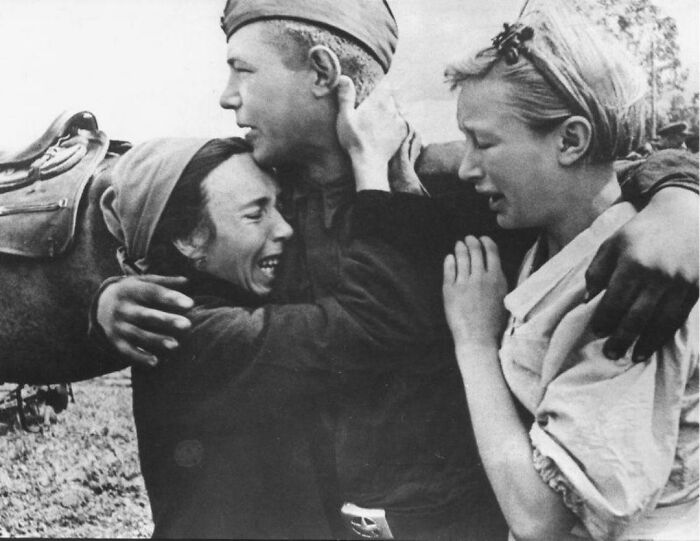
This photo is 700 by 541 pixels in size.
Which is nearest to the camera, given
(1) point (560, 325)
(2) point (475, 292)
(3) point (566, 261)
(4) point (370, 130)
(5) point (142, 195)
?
(1) point (560, 325)

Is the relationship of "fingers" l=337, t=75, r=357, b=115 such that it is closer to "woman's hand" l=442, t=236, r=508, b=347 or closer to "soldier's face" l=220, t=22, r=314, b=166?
"soldier's face" l=220, t=22, r=314, b=166

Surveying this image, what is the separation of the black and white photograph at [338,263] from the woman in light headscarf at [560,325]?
0.01 metres

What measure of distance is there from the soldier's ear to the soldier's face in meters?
0.03

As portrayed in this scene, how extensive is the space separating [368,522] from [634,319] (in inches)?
56.0

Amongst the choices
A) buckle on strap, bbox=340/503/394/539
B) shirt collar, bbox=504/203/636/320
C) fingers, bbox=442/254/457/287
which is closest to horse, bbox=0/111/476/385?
buckle on strap, bbox=340/503/394/539

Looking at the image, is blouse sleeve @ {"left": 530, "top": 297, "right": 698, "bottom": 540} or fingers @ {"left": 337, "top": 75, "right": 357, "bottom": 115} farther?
fingers @ {"left": 337, "top": 75, "right": 357, "bottom": 115}

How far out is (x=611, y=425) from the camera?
354 cm

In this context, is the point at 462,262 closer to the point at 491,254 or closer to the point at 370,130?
the point at 491,254

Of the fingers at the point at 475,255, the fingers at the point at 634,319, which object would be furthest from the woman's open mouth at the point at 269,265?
the fingers at the point at 634,319

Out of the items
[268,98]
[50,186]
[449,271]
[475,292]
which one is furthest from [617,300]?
[50,186]

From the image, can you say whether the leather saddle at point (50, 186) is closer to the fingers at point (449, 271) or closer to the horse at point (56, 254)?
the horse at point (56, 254)

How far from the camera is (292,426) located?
404 centimetres

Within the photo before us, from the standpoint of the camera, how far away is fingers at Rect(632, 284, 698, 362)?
351cm

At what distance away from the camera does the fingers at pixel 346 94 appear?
405 cm
